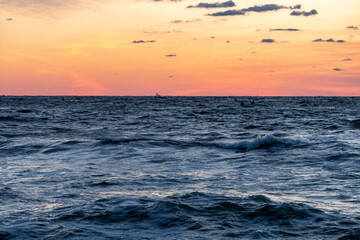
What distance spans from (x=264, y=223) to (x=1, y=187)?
23.1ft

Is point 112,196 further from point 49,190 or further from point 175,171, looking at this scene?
point 175,171

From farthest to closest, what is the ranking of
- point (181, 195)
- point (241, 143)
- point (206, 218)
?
point (241, 143), point (181, 195), point (206, 218)

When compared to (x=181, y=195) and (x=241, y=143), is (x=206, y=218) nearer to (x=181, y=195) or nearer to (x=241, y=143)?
(x=181, y=195)

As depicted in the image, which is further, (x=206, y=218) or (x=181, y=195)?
(x=181, y=195)

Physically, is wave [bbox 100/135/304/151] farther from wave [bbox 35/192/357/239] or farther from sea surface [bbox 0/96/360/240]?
wave [bbox 35/192/357/239]

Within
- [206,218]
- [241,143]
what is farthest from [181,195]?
[241,143]

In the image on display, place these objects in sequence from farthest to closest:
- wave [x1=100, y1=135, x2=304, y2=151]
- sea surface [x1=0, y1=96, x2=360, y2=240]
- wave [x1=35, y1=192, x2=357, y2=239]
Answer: wave [x1=100, y1=135, x2=304, y2=151] → sea surface [x1=0, y1=96, x2=360, y2=240] → wave [x1=35, y1=192, x2=357, y2=239]

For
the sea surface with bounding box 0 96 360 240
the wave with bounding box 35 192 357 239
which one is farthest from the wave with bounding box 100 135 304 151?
the wave with bounding box 35 192 357 239

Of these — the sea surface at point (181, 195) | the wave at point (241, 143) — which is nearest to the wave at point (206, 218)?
the sea surface at point (181, 195)

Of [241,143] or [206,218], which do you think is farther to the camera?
[241,143]

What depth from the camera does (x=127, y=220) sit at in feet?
27.9

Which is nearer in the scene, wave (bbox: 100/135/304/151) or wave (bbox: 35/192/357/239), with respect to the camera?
wave (bbox: 35/192/357/239)

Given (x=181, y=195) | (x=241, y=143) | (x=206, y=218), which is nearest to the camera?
(x=206, y=218)

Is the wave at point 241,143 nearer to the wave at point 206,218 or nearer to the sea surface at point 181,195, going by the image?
the sea surface at point 181,195
